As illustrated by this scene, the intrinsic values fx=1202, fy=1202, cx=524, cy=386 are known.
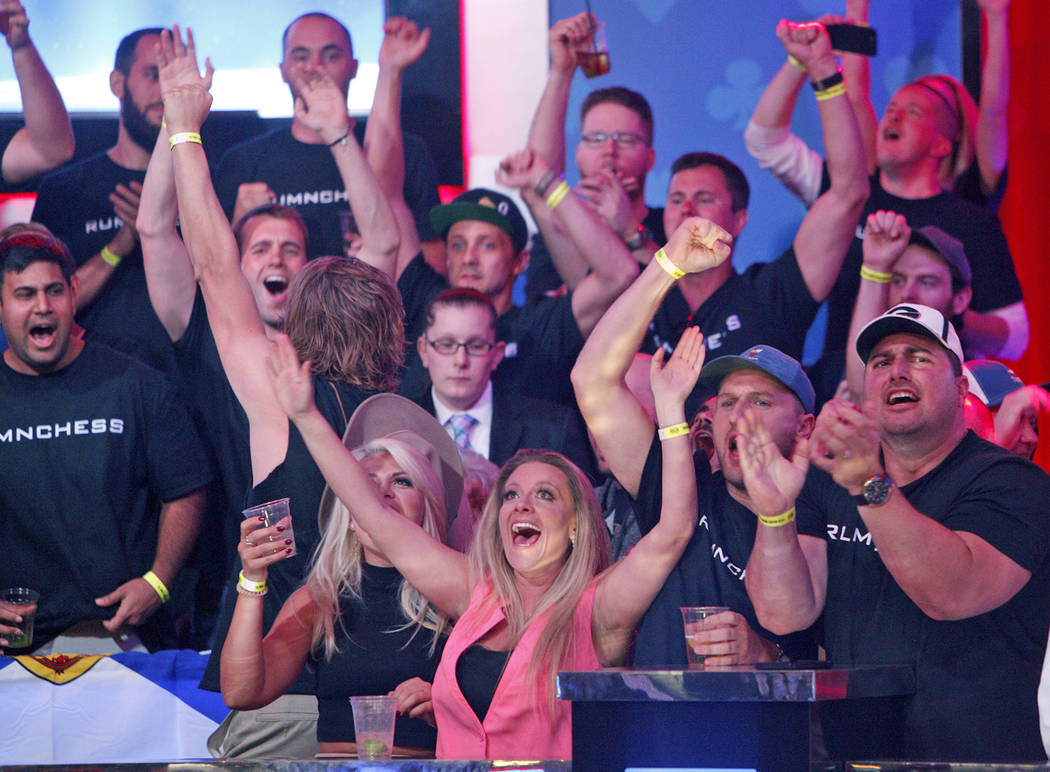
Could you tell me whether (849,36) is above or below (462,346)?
above

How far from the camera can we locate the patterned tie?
4.37 metres

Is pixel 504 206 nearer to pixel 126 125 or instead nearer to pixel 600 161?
pixel 600 161

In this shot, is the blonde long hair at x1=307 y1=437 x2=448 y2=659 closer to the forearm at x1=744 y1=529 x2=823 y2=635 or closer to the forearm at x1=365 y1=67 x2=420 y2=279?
the forearm at x1=744 y1=529 x2=823 y2=635

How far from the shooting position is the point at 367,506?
279cm

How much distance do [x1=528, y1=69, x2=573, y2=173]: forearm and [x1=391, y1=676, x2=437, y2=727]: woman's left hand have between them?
2.66 m

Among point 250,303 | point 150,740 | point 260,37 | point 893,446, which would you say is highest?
point 260,37

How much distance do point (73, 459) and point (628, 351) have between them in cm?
235

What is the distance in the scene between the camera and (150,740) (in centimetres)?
354

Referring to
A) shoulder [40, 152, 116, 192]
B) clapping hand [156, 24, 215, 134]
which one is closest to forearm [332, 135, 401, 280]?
clapping hand [156, 24, 215, 134]

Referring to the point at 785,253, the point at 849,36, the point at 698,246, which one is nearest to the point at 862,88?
the point at 849,36

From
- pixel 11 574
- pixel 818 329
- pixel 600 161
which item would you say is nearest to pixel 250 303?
pixel 11 574

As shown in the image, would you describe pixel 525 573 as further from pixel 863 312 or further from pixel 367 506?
pixel 863 312

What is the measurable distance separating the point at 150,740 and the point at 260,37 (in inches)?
121

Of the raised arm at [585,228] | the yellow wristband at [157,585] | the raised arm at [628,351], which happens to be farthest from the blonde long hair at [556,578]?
the yellow wristband at [157,585]
